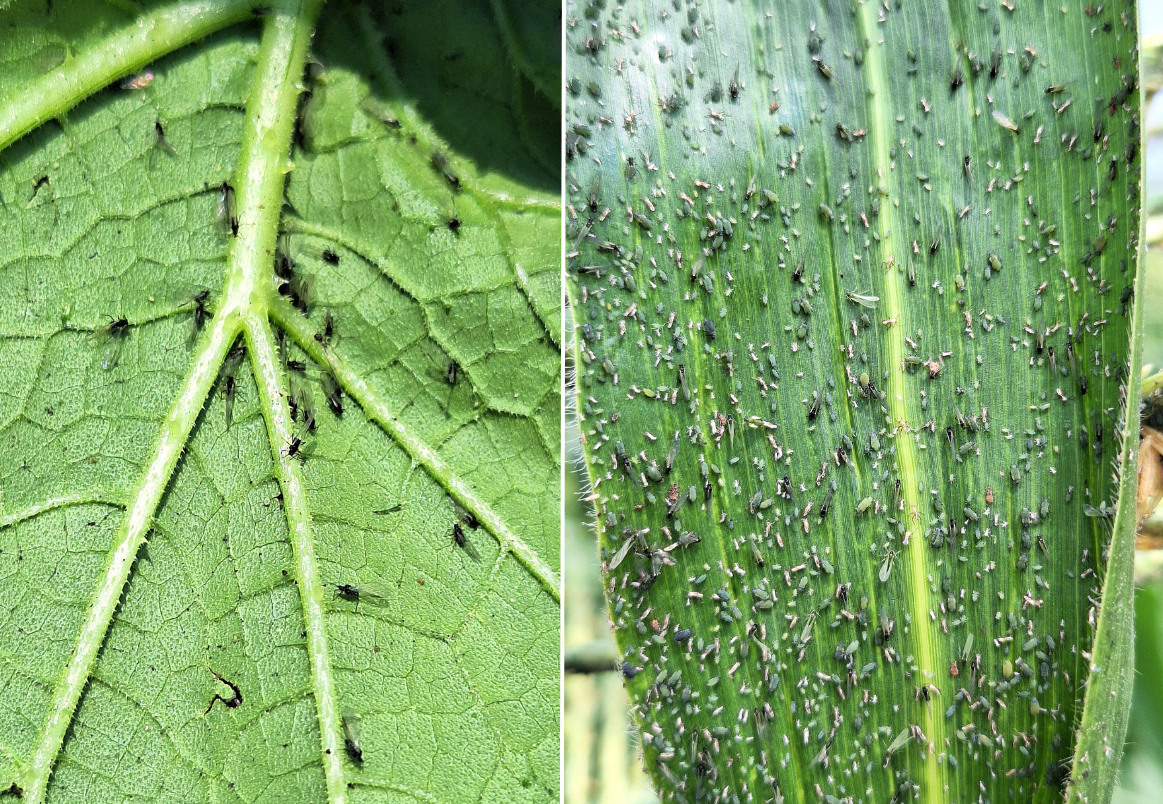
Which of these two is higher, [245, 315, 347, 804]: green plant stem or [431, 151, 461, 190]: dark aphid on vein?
[431, 151, 461, 190]: dark aphid on vein

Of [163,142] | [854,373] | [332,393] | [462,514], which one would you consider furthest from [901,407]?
[163,142]

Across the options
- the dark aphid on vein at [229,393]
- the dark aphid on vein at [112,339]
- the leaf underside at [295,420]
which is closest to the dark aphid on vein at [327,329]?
the leaf underside at [295,420]

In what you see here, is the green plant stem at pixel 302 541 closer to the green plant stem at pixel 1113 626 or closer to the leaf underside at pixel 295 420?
the leaf underside at pixel 295 420

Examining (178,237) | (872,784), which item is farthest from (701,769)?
(178,237)

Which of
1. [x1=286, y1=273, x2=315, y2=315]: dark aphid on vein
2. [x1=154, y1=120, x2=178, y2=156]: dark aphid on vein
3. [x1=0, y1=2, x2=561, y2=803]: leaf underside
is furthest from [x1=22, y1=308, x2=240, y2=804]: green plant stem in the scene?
[x1=154, y1=120, x2=178, y2=156]: dark aphid on vein

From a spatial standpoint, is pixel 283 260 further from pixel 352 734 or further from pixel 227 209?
pixel 352 734

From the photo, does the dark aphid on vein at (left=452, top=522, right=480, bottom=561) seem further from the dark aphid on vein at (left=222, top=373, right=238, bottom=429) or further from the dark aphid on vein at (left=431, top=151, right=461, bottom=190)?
the dark aphid on vein at (left=431, top=151, right=461, bottom=190)

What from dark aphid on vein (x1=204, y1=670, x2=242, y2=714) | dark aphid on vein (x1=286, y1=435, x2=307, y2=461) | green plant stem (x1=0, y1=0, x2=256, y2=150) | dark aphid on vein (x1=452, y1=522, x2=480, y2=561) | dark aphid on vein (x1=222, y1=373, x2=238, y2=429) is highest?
green plant stem (x1=0, y1=0, x2=256, y2=150)
